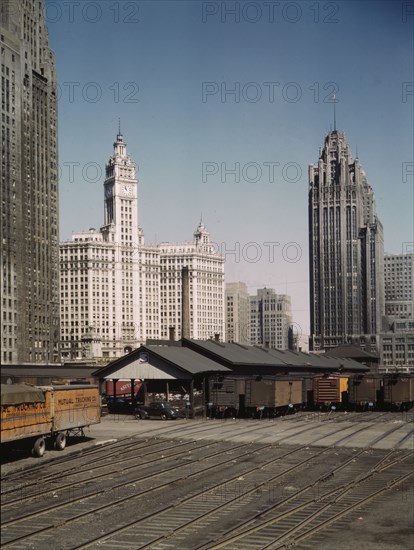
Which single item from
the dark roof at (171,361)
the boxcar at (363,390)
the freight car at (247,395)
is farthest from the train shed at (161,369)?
the boxcar at (363,390)

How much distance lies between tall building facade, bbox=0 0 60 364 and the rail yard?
104 m

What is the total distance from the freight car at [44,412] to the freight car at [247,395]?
23.8m

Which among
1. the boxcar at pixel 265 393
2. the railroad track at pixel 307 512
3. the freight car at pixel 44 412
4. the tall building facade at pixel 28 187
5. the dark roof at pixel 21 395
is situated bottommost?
the railroad track at pixel 307 512

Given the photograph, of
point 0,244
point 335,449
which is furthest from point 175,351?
point 0,244

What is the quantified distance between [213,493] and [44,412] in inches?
427

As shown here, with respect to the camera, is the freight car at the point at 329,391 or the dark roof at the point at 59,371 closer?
the freight car at the point at 329,391

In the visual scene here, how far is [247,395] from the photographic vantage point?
67375mm

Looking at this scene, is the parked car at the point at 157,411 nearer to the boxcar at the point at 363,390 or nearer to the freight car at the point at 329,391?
the freight car at the point at 329,391

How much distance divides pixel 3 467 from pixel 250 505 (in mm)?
12817

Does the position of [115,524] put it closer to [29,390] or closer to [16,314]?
[29,390]

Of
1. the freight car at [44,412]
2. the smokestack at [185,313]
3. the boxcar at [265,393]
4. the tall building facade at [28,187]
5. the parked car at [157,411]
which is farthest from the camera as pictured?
the tall building facade at [28,187]

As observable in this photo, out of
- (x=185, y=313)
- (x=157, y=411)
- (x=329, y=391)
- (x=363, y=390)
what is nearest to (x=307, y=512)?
(x=157, y=411)

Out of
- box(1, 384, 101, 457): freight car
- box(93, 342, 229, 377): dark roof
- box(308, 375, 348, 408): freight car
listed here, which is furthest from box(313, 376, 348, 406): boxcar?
box(1, 384, 101, 457): freight car

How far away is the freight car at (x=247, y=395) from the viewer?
6669 cm
